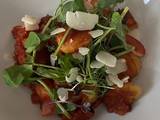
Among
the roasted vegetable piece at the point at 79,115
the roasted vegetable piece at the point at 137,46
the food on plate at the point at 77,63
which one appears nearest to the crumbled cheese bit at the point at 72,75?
the food on plate at the point at 77,63

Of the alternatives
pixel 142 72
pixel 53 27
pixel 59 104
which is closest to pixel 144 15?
pixel 142 72

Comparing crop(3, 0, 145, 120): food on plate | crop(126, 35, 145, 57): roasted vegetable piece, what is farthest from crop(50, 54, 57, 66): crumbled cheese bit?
crop(126, 35, 145, 57): roasted vegetable piece

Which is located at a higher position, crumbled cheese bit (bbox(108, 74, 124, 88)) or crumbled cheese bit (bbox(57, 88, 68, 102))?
crumbled cheese bit (bbox(108, 74, 124, 88))

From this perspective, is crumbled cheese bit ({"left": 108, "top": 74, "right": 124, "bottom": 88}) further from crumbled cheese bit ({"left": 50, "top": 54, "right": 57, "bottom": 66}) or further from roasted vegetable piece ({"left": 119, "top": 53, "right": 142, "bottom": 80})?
crumbled cheese bit ({"left": 50, "top": 54, "right": 57, "bottom": 66})

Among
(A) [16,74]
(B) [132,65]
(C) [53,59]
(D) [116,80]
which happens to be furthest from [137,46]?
(A) [16,74]

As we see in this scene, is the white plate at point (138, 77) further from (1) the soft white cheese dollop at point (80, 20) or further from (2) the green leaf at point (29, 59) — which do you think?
(1) the soft white cheese dollop at point (80, 20)

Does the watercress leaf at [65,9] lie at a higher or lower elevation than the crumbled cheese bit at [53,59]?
higher

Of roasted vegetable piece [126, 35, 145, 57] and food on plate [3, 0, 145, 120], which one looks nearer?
food on plate [3, 0, 145, 120]

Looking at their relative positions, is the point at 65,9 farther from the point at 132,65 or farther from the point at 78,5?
the point at 132,65
